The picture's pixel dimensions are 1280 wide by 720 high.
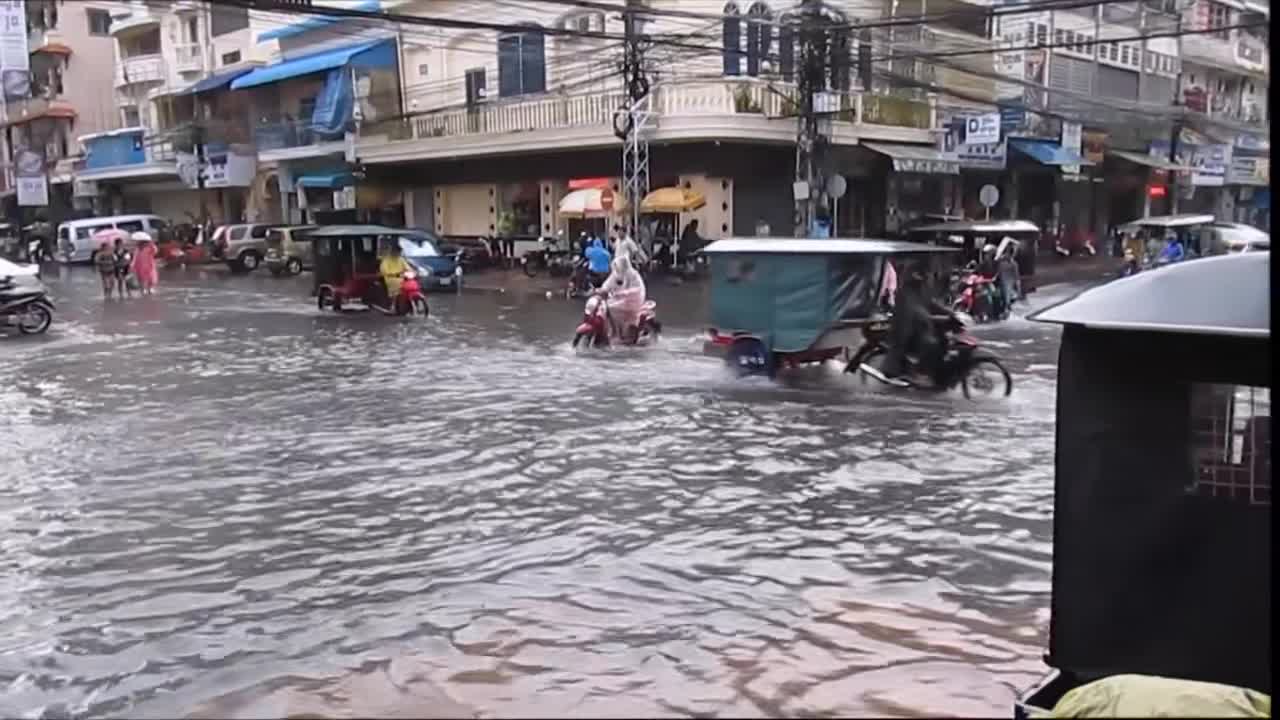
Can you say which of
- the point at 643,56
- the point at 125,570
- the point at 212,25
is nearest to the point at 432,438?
the point at 125,570

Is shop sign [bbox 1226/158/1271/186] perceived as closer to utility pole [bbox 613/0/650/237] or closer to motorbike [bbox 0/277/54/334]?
utility pole [bbox 613/0/650/237]

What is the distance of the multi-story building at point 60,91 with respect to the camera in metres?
32.6

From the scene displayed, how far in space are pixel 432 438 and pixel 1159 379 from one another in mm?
6790

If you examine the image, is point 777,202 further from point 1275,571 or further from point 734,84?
point 1275,571

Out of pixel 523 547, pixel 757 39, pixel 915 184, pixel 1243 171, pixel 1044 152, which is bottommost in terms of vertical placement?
pixel 523 547

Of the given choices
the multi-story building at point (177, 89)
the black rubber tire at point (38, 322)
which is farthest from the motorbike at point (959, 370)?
the multi-story building at point (177, 89)

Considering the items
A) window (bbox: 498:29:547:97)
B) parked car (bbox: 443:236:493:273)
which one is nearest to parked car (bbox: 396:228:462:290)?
parked car (bbox: 443:236:493:273)

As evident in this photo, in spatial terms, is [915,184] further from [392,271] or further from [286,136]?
[286,136]

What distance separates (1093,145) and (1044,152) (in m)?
3.20

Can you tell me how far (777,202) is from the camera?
90.0 feet

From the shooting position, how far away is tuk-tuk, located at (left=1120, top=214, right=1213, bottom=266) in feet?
82.1

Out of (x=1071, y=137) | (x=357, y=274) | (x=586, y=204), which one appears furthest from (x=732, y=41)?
(x=1071, y=137)

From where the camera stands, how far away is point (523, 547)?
247 inches

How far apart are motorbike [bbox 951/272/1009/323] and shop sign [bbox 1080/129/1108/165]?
58.2 ft
